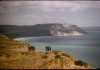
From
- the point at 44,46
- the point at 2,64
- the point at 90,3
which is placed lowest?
the point at 2,64

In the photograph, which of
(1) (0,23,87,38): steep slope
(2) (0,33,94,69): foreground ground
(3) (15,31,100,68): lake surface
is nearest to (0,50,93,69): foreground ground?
(2) (0,33,94,69): foreground ground

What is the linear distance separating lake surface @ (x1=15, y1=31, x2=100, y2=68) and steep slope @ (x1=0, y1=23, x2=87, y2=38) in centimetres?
16

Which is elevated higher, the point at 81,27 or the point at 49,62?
the point at 81,27

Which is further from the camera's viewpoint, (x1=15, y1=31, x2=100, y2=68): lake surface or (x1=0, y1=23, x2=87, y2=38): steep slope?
(x1=0, y1=23, x2=87, y2=38): steep slope

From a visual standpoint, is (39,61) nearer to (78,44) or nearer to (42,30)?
(42,30)

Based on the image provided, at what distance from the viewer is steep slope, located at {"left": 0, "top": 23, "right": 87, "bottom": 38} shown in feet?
24.8

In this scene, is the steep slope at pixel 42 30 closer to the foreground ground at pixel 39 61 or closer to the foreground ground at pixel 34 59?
the foreground ground at pixel 34 59

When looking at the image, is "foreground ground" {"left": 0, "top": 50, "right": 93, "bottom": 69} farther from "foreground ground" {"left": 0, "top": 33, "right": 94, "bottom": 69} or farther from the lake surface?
the lake surface

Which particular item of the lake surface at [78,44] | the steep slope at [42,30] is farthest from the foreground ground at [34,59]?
the steep slope at [42,30]

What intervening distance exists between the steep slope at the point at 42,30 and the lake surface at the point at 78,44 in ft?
0.53

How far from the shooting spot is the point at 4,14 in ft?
25.1

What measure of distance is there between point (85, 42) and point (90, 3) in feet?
4.08

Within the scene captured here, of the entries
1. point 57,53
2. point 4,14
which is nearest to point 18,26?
point 4,14

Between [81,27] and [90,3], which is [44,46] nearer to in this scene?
[81,27]
